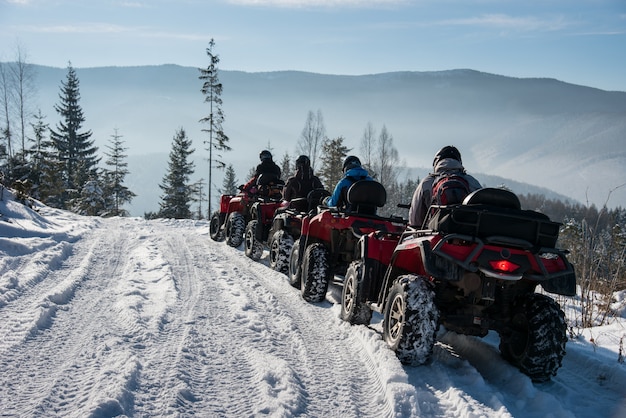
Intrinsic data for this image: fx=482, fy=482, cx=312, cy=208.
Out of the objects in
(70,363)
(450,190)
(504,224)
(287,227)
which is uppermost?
(450,190)

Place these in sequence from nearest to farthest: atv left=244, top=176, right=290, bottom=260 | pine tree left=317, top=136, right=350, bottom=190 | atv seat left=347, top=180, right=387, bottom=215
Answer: atv seat left=347, top=180, right=387, bottom=215
atv left=244, top=176, right=290, bottom=260
pine tree left=317, top=136, right=350, bottom=190

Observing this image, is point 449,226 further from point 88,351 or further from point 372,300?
point 88,351

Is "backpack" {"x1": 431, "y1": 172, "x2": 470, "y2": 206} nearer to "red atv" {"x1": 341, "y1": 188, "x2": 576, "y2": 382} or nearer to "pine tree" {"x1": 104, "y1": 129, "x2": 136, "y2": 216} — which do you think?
"red atv" {"x1": 341, "y1": 188, "x2": 576, "y2": 382}

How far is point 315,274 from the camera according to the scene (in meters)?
6.79

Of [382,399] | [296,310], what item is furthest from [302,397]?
[296,310]

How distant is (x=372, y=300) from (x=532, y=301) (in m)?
1.66

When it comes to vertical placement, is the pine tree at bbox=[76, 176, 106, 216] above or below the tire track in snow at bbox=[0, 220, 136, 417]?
below

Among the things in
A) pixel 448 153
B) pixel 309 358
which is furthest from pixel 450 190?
pixel 309 358

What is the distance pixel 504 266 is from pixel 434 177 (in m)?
1.64

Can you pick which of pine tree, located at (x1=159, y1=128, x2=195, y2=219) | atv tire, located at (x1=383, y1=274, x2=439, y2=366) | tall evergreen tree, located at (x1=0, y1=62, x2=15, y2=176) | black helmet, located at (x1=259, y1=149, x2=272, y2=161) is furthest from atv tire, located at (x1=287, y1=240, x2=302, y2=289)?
tall evergreen tree, located at (x1=0, y1=62, x2=15, y2=176)

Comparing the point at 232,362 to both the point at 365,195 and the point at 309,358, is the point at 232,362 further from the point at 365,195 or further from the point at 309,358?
the point at 365,195

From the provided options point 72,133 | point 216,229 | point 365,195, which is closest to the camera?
point 365,195

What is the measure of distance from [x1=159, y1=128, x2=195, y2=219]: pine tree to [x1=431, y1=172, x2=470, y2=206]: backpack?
39.4 meters

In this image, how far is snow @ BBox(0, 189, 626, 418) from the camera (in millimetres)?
3375
